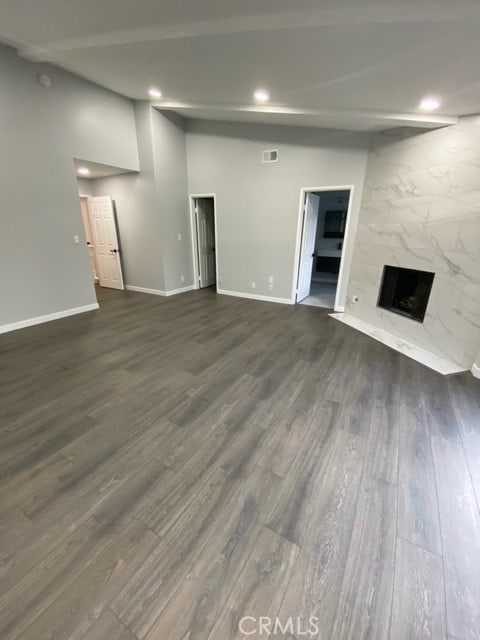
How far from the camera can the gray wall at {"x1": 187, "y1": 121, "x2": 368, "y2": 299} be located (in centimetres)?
448

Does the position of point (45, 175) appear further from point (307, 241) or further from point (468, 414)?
point (468, 414)

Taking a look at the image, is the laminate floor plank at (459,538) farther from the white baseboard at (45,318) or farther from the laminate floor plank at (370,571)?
the white baseboard at (45,318)

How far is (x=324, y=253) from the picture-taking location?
26.0ft

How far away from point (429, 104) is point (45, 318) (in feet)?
19.2

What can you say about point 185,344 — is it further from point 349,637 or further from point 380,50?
point 380,50

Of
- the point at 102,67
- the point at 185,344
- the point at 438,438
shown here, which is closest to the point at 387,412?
the point at 438,438

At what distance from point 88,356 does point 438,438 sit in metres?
3.60

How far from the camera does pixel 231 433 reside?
2.08 metres

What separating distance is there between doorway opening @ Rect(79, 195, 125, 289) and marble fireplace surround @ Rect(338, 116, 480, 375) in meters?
5.08

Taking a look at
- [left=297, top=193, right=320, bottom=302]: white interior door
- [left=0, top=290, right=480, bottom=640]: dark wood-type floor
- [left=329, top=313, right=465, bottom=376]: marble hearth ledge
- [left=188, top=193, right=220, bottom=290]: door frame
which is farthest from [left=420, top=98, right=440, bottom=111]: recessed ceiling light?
[left=188, top=193, right=220, bottom=290]: door frame

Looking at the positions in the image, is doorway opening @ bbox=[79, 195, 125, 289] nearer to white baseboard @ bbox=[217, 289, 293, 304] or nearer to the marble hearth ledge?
white baseboard @ bbox=[217, 289, 293, 304]

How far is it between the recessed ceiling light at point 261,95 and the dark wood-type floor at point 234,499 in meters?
3.37

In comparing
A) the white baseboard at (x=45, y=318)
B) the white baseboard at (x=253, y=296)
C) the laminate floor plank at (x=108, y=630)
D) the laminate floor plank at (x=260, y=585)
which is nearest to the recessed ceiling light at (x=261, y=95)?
the white baseboard at (x=253, y=296)

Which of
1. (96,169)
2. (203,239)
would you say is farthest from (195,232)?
(96,169)
